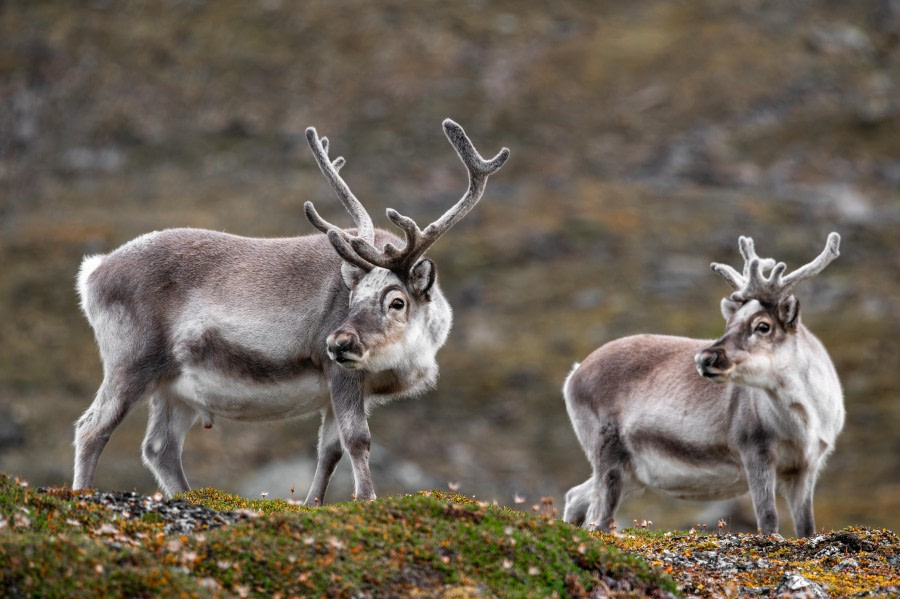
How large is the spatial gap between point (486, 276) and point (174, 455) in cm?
4271

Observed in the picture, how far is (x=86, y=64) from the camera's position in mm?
77875

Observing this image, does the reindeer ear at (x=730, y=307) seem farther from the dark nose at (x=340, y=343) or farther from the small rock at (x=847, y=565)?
the dark nose at (x=340, y=343)

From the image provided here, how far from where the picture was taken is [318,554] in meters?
10.8

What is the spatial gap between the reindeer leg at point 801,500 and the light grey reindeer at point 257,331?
5.50 m

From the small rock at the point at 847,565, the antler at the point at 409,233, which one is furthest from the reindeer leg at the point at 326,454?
the small rock at the point at 847,565

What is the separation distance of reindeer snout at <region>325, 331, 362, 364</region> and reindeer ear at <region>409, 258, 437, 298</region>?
57.3 inches

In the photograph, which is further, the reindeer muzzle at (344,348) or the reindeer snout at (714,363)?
the reindeer snout at (714,363)

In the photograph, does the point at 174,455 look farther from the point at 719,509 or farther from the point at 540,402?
the point at 540,402

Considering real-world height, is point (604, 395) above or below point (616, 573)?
above

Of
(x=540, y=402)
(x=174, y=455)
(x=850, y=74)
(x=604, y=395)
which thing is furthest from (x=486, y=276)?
(x=174, y=455)

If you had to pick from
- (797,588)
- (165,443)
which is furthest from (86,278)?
(797,588)

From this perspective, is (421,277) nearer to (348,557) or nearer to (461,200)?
(461,200)

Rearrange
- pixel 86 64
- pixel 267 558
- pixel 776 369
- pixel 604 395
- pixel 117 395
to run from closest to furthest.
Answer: pixel 267 558 → pixel 117 395 → pixel 776 369 → pixel 604 395 → pixel 86 64

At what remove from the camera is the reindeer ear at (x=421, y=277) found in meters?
15.7
